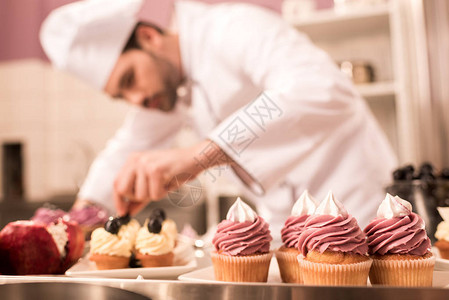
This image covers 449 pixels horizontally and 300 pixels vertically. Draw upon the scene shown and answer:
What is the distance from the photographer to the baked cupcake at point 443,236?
73cm

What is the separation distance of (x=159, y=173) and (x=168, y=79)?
47 centimetres

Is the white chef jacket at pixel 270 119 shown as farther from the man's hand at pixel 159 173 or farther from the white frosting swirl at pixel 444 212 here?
the white frosting swirl at pixel 444 212

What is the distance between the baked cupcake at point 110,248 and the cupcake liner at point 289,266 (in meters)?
0.27

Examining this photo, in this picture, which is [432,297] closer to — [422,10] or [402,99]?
[402,99]

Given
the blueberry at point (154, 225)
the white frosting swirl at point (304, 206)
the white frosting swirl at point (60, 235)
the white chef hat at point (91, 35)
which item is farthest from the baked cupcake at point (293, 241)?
the white chef hat at point (91, 35)

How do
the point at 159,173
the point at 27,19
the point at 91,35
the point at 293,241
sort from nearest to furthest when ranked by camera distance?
the point at 293,241 < the point at 159,173 < the point at 91,35 < the point at 27,19

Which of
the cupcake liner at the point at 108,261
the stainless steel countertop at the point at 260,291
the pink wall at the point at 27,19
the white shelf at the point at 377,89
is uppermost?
the pink wall at the point at 27,19

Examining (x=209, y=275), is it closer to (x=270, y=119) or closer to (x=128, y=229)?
(x=128, y=229)

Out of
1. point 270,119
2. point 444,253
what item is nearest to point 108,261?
point 270,119

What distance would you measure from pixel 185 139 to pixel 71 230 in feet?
2.02

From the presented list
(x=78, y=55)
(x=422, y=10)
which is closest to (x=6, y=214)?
(x=78, y=55)

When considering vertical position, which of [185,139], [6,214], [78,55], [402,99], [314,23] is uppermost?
[314,23]

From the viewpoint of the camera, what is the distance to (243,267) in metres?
0.64

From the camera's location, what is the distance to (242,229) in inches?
26.3
